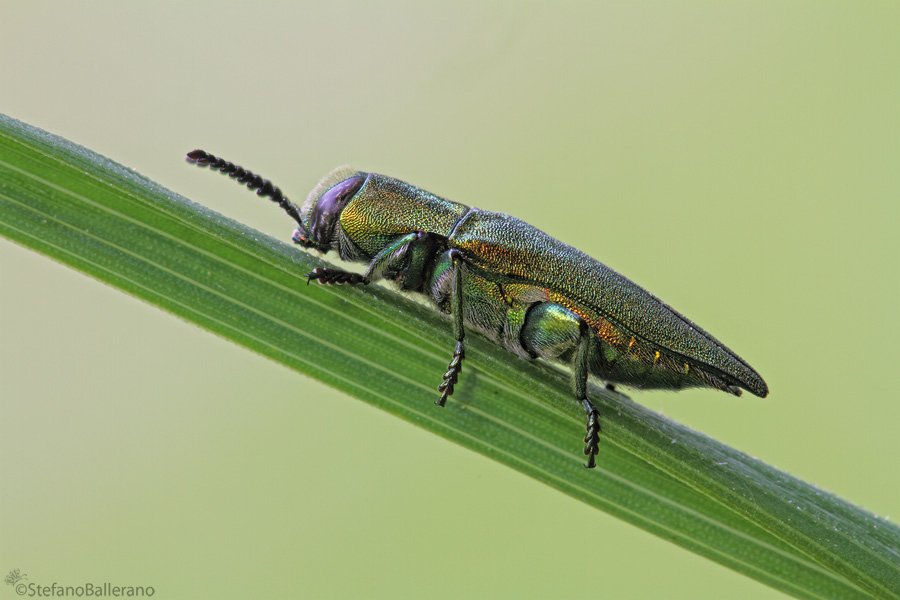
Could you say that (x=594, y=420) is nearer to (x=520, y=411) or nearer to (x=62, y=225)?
(x=520, y=411)

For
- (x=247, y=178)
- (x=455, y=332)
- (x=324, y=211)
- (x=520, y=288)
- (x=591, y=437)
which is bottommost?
(x=591, y=437)

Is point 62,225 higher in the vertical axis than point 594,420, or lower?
higher

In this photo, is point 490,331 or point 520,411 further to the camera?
point 490,331

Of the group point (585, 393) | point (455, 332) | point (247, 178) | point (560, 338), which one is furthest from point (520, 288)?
point (247, 178)

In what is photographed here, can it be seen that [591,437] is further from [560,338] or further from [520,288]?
[520,288]

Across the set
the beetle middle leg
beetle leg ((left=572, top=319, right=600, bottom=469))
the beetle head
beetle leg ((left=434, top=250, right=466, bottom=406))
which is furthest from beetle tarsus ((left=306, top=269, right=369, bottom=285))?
beetle leg ((left=572, top=319, right=600, bottom=469))

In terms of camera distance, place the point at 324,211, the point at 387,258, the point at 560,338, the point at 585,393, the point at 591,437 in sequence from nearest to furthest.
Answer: the point at 591,437, the point at 585,393, the point at 560,338, the point at 387,258, the point at 324,211

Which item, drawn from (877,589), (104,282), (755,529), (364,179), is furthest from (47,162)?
(877,589)
